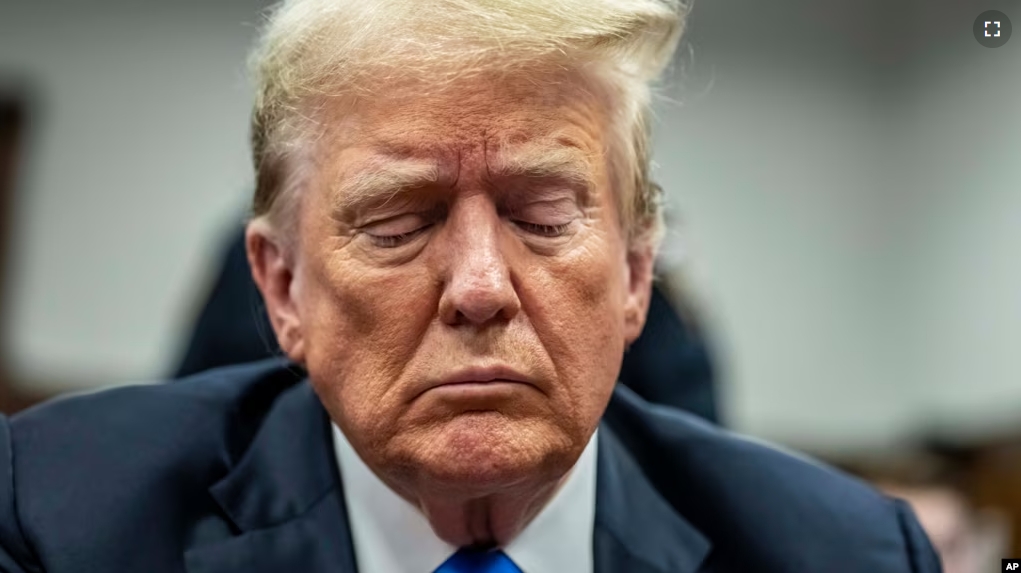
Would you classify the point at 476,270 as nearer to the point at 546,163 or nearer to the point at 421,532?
the point at 546,163

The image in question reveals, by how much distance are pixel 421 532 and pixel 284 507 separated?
0.59 feet

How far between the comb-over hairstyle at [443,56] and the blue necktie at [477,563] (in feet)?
1.49

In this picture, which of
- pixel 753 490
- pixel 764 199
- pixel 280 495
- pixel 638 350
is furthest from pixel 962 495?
pixel 764 199

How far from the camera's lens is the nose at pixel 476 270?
148cm

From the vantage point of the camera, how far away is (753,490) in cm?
188

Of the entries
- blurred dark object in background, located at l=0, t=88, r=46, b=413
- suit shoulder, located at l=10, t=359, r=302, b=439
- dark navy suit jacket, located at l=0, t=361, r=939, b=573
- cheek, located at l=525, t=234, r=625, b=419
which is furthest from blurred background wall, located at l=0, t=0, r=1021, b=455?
cheek, located at l=525, t=234, r=625, b=419

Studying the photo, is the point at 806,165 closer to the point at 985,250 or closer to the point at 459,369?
the point at 985,250

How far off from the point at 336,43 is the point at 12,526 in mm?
690

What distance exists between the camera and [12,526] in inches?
63.9

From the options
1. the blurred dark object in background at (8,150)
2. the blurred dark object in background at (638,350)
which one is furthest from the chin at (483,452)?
the blurred dark object in background at (8,150)

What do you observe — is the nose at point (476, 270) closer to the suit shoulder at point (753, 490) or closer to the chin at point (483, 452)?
the chin at point (483, 452)

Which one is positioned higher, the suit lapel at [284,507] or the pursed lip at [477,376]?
the pursed lip at [477,376]

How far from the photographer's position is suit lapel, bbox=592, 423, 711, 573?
1791mm

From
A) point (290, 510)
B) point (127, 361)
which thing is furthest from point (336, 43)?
point (127, 361)
